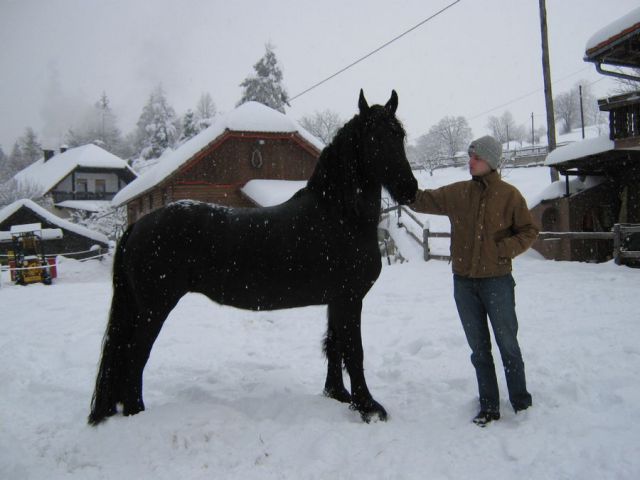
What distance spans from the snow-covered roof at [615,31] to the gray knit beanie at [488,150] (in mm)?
8035

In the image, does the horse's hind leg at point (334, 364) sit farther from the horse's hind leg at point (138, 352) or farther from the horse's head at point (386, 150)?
the horse's hind leg at point (138, 352)

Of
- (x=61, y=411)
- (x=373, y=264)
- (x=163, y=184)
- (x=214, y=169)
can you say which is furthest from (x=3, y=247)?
(x=373, y=264)

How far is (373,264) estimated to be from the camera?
128 inches

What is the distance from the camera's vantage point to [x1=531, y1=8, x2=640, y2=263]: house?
9406mm

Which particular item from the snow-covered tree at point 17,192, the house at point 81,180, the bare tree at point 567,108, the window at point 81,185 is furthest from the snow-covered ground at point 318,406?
the bare tree at point 567,108

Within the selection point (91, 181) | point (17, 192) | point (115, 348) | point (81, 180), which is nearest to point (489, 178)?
point (115, 348)

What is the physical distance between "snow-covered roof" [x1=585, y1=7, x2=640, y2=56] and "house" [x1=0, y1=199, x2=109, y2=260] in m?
26.3

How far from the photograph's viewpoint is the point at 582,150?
→ 35.0ft

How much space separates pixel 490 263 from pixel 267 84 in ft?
112

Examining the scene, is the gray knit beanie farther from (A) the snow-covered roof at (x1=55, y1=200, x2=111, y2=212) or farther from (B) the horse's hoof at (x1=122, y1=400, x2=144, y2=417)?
(A) the snow-covered roof at (x1=55, y1=200, x2=111, y2=212)

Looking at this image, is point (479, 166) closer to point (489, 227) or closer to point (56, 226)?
point (489, 227)

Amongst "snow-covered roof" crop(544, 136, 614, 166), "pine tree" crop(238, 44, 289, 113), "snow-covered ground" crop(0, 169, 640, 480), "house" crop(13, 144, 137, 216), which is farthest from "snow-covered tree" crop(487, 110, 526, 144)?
"snow-covered ground" crop(0, 169, 640, 480)

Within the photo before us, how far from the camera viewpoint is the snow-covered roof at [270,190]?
1575 centimetres

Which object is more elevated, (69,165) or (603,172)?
(69,165)
